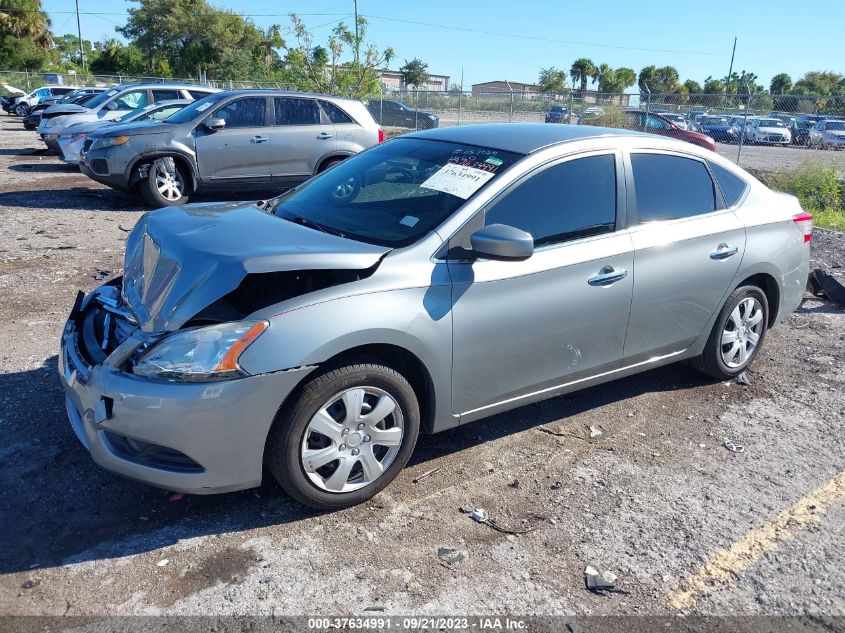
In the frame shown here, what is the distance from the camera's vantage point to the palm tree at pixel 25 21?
54.6 metres

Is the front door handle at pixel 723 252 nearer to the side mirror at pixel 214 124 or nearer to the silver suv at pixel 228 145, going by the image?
the silver suv at pixel 228 145

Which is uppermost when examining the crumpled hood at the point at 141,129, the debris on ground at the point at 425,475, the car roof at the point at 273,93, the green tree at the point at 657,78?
the green tree at the point at 657,78

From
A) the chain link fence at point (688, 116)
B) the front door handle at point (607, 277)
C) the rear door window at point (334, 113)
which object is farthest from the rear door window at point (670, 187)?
the chain link fence at point (688, 116)

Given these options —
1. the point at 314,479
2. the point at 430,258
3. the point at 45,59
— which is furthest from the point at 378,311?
the point at 45,59

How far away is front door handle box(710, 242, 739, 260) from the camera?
475 centimetres

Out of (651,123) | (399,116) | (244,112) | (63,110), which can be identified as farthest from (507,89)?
(244,112)

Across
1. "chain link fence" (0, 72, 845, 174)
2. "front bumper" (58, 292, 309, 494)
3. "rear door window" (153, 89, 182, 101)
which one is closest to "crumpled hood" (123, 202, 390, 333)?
"front bumper" (58, 292, 309, 494)

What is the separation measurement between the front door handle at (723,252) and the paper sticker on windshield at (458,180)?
174 centimetres

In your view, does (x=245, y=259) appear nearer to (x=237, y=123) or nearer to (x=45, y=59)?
(x=237, y=123)

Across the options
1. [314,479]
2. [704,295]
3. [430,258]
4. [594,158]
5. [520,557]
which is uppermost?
[594,158]

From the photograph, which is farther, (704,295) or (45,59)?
(45,59)

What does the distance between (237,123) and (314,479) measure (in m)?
8.62

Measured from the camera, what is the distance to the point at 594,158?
4348 millimetres

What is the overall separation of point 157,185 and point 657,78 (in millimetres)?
95757
